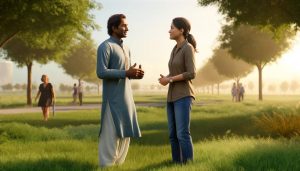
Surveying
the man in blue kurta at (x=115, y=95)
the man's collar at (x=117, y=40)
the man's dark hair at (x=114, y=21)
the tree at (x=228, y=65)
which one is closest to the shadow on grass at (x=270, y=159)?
the man in blue kurta at (x=115, y=95)

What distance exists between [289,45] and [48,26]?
94.3 feet

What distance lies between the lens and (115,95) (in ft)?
21.6

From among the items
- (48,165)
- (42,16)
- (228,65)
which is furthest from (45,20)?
(228,65)

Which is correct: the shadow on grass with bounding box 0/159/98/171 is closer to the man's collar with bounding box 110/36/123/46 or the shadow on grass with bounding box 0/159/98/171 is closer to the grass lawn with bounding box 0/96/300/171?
the grass lawn with bounding box 0/96/300/171

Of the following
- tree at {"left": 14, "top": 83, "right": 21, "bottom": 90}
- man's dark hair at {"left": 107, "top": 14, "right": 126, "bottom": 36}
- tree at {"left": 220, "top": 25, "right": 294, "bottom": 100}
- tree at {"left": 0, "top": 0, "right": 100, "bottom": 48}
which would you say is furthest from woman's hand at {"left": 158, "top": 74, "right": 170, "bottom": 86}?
tree at {"left": 14, "top": 83, "right": 21, "bottom": 90}

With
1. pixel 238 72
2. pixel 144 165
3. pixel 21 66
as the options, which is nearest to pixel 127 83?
pixel 144 165

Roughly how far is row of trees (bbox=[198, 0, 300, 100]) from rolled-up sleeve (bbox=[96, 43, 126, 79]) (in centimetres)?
974

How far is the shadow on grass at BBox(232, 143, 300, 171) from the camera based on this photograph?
6.24m

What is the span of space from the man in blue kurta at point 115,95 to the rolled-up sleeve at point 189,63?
680mm

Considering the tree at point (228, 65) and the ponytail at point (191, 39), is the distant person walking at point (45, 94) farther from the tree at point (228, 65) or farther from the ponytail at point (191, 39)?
the tree at point (228, 65)

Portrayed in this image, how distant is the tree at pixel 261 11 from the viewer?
15.7 m

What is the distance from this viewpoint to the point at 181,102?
21.6 ft

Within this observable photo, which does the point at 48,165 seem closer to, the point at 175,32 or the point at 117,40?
the point at 117,40

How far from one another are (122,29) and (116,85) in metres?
0.85
